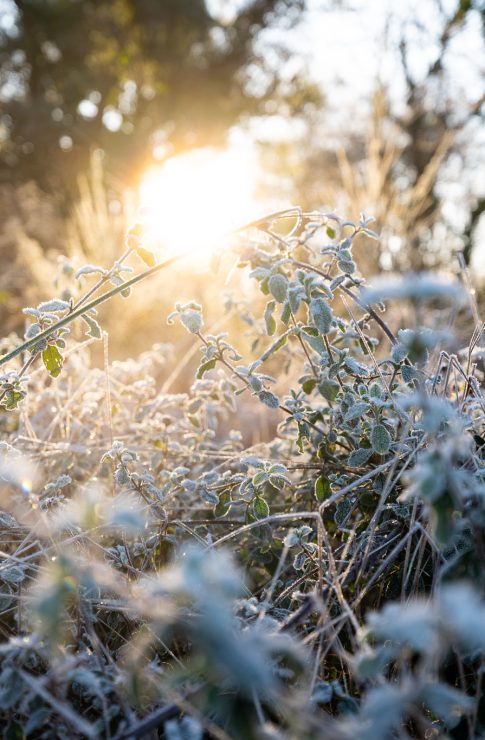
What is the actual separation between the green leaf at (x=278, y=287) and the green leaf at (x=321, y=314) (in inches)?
2.0

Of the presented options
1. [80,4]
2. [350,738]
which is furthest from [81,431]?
[80,4]

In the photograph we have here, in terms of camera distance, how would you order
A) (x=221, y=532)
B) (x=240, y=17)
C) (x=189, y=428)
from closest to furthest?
(x=221, y=532) → (x=189, y=428) → (x=240, y=17)

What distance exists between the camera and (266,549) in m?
1.09

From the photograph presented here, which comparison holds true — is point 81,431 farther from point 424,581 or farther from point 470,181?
point 470,181

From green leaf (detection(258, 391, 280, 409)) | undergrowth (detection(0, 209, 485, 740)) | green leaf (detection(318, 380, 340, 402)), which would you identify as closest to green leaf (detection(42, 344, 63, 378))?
undergrowth (detection(0, 209, 485, 740))

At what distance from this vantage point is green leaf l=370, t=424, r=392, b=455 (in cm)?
95

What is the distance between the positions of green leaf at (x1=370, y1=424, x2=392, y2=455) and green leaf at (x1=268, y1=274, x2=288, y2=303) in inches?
10.3

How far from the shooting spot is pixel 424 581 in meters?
0.97

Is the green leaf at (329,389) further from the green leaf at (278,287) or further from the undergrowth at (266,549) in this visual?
the green leaf at (278,287)

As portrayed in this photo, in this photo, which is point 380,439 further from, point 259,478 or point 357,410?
point 259,478

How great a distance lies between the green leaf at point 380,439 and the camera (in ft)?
3.11

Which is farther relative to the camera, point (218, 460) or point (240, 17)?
point (240, 17)

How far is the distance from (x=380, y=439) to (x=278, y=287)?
296 millimetres

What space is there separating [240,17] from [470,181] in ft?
17.1
